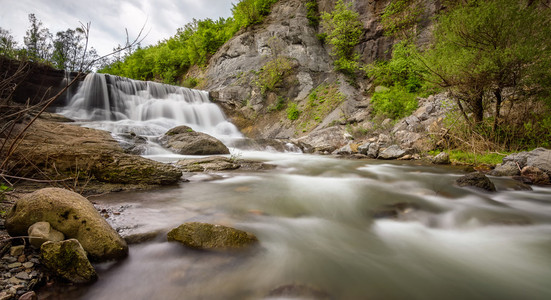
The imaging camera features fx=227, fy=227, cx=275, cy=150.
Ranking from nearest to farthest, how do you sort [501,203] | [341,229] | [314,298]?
[314,298] < [341,229] < [501,203]

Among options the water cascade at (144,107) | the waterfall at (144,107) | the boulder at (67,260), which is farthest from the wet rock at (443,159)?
the waterfall at (144,107)

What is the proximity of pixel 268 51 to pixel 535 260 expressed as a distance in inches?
812

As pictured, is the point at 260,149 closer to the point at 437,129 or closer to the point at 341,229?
the point at 437,129

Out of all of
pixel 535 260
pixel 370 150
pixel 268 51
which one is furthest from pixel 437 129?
pixel 268 51

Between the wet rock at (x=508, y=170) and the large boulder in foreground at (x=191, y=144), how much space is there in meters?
8.07

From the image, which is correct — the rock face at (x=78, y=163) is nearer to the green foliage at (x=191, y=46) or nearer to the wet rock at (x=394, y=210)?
the wet rock at (x=394, y=210)

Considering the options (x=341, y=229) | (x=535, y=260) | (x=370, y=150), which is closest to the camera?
(x=535, y=260)

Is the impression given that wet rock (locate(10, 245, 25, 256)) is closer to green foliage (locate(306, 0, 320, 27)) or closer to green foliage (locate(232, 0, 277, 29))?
green foliage (locate(306, 0, 320, 27))

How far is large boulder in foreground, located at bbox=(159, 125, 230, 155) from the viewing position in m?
8.34

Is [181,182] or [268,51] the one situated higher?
[268,51]

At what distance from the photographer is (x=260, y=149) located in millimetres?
11500

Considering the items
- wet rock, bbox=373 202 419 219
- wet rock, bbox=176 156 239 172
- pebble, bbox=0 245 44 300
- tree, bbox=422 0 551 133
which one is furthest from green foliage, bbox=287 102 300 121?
pebble, bbox=0 245 44 300

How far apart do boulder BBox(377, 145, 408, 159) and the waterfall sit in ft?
25.3

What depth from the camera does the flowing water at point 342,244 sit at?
5.64ft
